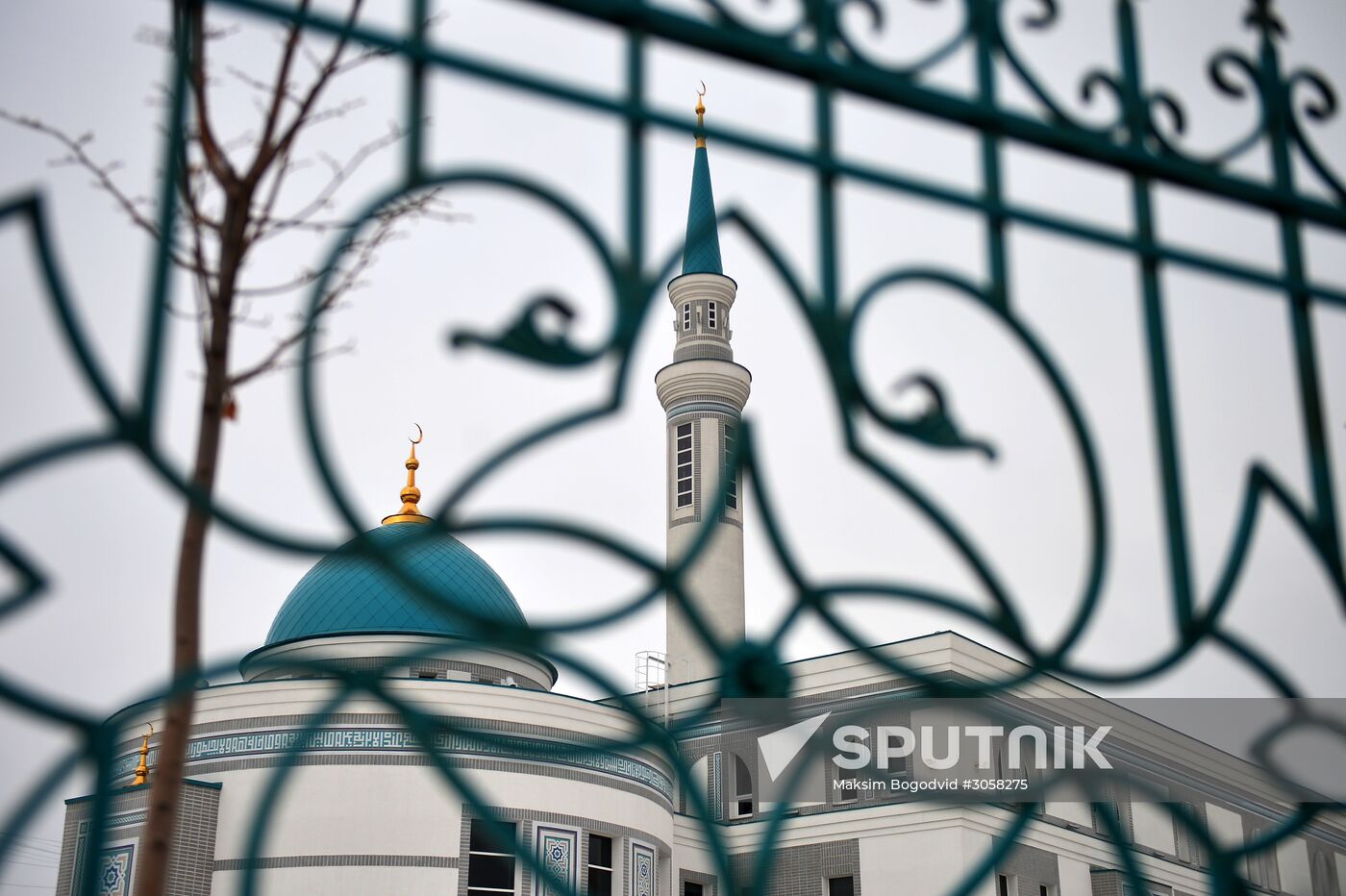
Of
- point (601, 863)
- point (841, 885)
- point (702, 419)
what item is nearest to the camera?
point (601, 863)

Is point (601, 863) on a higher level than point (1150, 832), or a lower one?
lower

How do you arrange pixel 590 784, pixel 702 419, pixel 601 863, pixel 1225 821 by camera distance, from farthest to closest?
pixel 702 419 < pixel 1225 821 < pixel 601 863 < pixel 590 784

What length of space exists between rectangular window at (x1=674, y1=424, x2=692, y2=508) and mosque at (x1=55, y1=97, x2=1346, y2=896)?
48 mm

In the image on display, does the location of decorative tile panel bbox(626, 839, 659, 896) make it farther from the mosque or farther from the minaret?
the minaret

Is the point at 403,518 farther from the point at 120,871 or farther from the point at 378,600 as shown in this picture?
the point at 120,871

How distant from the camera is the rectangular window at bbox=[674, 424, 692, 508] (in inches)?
992

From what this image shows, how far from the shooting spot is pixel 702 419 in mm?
25266

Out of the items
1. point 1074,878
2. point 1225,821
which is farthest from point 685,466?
point 1225,821

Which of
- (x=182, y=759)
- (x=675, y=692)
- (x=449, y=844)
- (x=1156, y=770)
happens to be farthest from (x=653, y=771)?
(x=182, y=759)

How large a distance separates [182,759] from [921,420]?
3.99ft

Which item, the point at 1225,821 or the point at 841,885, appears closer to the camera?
the point at 841,885

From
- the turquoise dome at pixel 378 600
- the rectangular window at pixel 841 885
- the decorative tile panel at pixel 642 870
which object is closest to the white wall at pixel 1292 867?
the rectangular window at pixel 841 885

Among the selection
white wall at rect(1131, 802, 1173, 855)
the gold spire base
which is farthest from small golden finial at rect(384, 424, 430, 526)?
white wall at rect(1131, 802, 1173, 855)

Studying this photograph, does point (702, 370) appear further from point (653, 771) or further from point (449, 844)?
point (449, 844)
